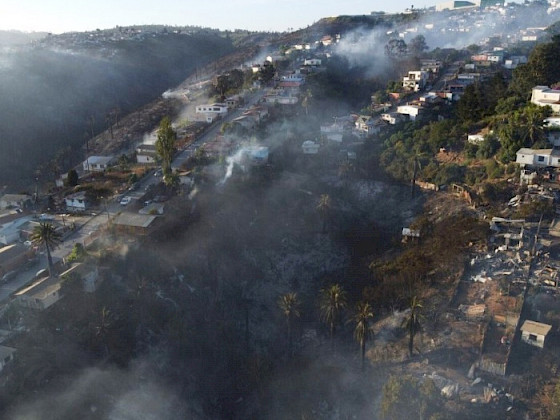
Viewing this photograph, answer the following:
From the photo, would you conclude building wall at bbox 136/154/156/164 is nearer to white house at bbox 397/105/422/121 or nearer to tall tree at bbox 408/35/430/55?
white house at bbox 397/105/422/121

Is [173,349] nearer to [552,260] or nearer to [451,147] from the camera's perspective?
[552,260]

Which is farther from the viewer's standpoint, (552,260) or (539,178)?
(539,178)

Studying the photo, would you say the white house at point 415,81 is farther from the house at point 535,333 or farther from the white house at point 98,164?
the house at point 535,333

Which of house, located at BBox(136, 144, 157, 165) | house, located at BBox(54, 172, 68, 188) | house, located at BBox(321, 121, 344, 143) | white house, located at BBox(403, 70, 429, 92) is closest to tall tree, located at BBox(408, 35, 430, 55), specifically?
white house, located at BBox(403, 70, 429, 92)

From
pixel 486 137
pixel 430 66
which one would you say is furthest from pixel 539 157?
pixel 430 66

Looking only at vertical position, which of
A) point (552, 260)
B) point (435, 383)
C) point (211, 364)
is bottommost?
point (211, 364)

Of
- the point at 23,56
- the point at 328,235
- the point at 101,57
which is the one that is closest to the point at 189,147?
the point at 328,235

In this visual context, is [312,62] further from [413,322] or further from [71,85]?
[413,322]
